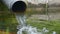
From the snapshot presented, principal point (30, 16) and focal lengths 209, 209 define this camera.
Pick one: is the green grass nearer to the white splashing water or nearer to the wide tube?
the white splashing water

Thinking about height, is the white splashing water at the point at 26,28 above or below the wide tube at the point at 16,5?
below

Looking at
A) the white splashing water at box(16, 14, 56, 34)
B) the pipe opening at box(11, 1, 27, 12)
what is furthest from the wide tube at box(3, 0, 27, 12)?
the white splashing water at box(16, 14, 56, 34)

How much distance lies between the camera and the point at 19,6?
10.9 feet

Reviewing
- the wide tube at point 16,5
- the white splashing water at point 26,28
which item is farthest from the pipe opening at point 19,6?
the white splashing water at point 26,28

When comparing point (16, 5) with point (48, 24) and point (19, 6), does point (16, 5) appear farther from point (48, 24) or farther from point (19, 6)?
point (48, 24)

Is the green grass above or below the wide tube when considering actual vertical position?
below

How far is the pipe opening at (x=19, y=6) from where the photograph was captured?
3.23 meters

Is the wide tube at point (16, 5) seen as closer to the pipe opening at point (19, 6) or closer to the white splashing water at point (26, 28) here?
the pipe opening at point (19, 6)

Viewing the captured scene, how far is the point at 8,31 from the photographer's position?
320cm

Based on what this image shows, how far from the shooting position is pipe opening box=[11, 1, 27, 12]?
3234mm

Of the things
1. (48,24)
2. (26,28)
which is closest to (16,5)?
(26,28)

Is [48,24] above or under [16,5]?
under

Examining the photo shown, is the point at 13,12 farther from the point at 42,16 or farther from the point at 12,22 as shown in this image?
the point at 42,16

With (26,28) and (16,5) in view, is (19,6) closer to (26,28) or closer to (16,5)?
(16,5)
